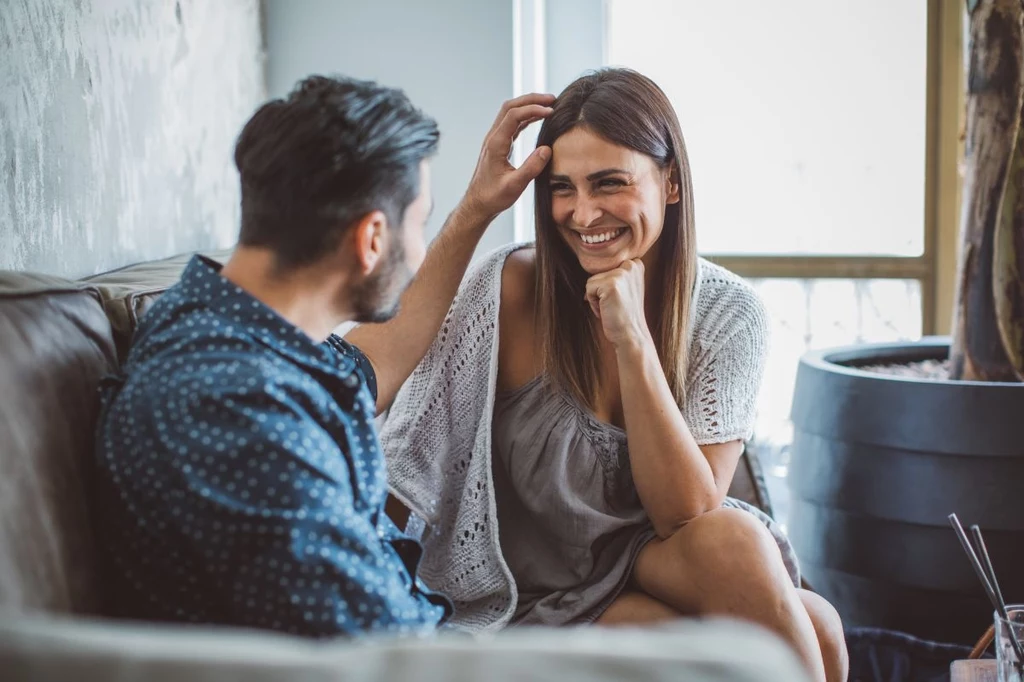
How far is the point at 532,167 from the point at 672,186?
0.79 ft

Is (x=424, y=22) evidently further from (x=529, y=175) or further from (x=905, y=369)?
(x=905, y=369)

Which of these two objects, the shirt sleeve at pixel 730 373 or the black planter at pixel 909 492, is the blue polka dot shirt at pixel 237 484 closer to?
the shirt sleeve at pixel 730 373

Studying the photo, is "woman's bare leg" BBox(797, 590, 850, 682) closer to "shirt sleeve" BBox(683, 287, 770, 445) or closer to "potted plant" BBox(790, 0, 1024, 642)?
"shirt sleeve" BBox(683, 287, 770, 445)

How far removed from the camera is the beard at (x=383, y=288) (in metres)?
1.07

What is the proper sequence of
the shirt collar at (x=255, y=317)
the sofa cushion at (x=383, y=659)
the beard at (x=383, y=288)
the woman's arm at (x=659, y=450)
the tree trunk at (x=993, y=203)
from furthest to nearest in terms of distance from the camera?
1. the tree trunk at (x=993, y=203)
2. the woman's arm at (x=659, y=450)
3. the beard at (x=383, y=288)
4. the shirt collar at (x=255, y=317)
5. the sofa cushion at (x=383, y=659)

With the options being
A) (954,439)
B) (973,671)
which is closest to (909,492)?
(954,439)

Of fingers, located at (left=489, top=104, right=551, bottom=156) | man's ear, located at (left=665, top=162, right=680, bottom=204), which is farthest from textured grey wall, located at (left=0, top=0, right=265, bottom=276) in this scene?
man's ear, located at (left=665, top=162, right=680, bottom=204)

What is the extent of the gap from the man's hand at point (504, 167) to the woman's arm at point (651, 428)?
188 millimetres

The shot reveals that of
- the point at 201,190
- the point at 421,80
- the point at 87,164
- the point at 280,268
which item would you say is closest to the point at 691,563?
the point at 280,268

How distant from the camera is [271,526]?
812 millimetres

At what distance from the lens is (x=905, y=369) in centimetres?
204

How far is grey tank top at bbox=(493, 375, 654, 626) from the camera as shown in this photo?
150 centimetres

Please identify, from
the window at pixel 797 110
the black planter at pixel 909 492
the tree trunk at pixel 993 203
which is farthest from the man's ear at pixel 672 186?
the window at pixel 797 110

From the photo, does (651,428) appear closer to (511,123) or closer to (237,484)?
(511,123)
